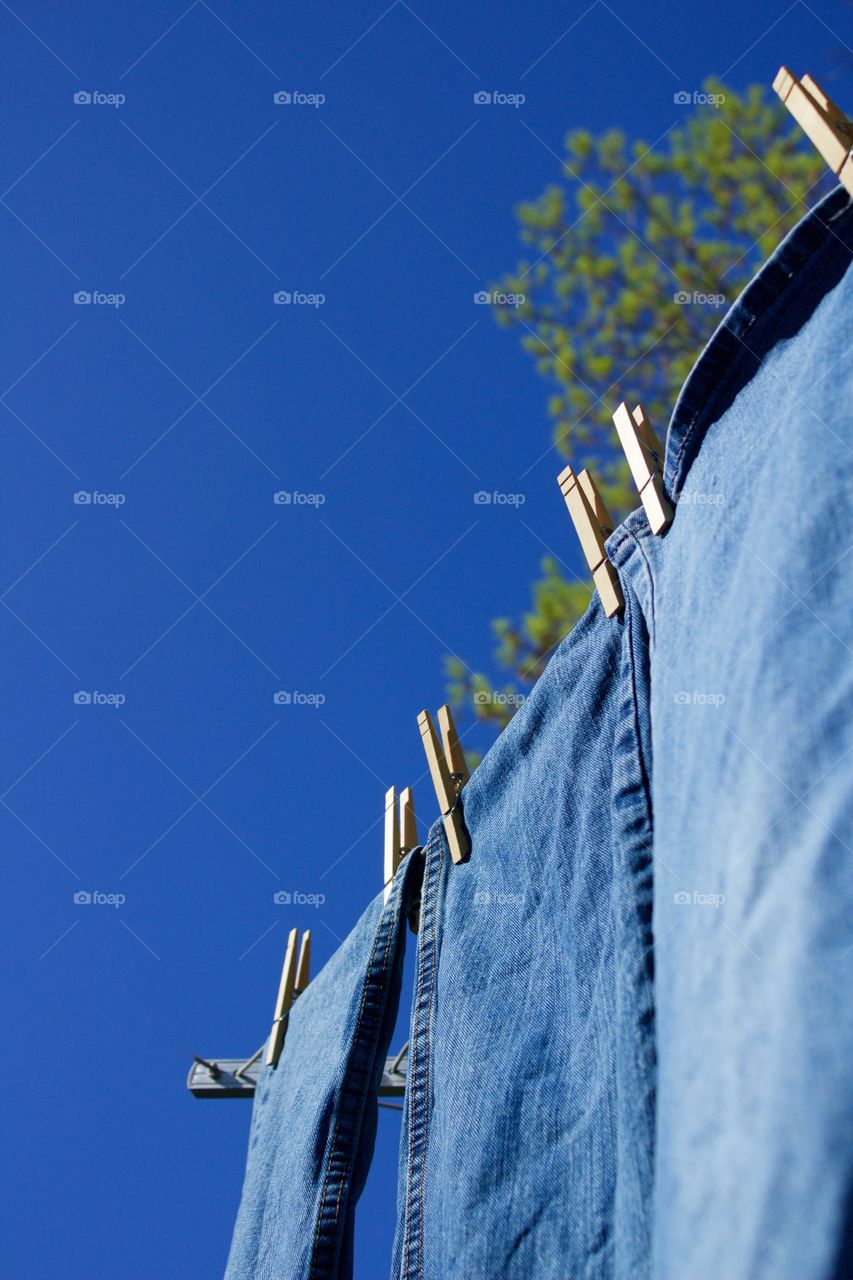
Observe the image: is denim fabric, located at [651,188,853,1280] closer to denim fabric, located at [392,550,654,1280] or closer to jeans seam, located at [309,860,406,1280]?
denim fabric, located at [392,550,654,1280]

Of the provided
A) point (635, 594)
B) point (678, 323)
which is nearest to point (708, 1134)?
point (635, 594)

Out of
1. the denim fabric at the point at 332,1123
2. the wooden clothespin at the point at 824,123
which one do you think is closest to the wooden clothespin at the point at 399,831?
the denim fabric at the point at 332,1123

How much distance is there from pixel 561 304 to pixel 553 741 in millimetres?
2706

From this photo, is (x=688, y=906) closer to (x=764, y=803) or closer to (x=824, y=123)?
(x=764, y=803)

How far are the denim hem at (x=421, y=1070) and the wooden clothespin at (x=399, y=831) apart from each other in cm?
25

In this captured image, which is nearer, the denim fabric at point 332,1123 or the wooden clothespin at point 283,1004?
the denim fabric at point 332,1123

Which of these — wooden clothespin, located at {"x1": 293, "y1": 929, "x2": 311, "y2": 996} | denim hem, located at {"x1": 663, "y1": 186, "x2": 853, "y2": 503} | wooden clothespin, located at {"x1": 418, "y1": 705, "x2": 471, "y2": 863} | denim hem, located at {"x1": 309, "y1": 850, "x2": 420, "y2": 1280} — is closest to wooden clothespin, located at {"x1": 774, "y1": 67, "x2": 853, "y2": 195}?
denim hem, located at {"x1": 663, "y1": 186, "x2": 853, "y2": 503}

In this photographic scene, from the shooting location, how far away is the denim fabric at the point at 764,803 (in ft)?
1.78

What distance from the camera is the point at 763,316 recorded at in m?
0.85

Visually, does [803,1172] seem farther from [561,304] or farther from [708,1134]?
[561,304]

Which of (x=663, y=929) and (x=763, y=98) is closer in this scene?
(x=663, y=929)

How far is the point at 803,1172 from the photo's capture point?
0.52 meters

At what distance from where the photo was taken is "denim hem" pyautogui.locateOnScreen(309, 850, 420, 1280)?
1.32 metres

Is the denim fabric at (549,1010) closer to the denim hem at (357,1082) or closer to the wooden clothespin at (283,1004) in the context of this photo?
the denim hem at (357,1082)
